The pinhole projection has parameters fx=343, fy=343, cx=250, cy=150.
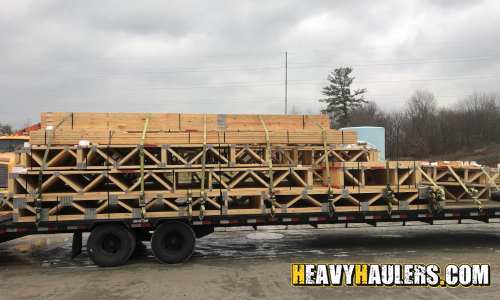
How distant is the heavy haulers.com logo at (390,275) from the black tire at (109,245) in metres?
3.39

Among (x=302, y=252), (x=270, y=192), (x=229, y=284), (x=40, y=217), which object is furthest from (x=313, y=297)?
(x=40, y=217)

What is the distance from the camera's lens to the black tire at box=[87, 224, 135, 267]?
269 inches

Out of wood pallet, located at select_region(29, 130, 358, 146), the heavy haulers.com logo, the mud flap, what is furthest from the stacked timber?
the heavy haulers.com logo

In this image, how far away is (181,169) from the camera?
6980 millimetres

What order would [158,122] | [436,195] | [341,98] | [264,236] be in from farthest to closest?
[341,98], [264,236], [158,122], [436,195]

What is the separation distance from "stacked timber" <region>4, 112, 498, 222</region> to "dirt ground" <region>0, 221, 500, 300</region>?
1.09 m

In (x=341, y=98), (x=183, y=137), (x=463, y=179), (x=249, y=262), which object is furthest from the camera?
(x=341, y=98)

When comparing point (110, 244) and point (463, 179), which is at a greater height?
point (463, 179)

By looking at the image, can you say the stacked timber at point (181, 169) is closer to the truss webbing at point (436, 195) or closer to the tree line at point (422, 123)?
the truss webbing at point (436, 195)

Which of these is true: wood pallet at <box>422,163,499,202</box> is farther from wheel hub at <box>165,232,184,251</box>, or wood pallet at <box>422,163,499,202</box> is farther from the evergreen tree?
the evergreen tree

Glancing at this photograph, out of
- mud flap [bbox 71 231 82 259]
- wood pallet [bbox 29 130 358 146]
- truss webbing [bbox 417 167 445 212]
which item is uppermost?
wood pallet [bbox 29 130 358 146]

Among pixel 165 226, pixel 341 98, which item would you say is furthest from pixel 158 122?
pixel 341 98

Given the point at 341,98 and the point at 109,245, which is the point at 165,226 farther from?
the point at 341,98

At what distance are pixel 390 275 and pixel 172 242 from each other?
170 inches
